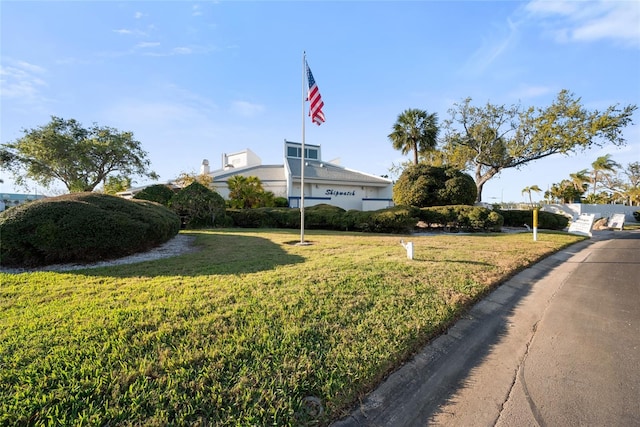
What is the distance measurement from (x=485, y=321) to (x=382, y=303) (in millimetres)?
1402

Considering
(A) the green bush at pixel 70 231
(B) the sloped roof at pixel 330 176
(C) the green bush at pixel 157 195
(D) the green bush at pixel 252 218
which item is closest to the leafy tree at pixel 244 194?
(B) the sloped roof at pixel 330 176

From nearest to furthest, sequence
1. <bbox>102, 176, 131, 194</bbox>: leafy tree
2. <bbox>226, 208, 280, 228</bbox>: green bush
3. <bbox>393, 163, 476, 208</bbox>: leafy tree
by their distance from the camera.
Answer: <bbox>393, 163, 476, 208</bbox>: leafy tree → <bbox>226, 208, 280, 228</bbox>: green bush → <bbox>102, 176, 131, 194</bbox>: leafy tree

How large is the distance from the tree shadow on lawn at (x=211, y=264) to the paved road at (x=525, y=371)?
3.45 m

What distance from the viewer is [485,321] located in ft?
12.3

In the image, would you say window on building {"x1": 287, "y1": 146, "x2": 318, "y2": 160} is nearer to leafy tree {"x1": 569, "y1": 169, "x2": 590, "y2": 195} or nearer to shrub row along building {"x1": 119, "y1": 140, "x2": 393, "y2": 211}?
shrub row along building {"x1": 119, "y1": 140, "x2": 393, "y2": 211}

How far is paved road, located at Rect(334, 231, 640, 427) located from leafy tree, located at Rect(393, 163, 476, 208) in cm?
1115

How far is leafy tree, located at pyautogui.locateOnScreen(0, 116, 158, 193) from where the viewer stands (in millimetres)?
18591

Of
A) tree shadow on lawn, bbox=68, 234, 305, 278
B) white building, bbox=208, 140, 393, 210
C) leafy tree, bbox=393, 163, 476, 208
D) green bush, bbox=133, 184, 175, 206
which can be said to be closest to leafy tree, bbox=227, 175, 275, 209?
white building, bbox=208, 140, 393, 210

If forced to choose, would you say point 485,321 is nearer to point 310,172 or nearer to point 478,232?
point 478,232

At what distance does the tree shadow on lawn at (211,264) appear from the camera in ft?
17.1

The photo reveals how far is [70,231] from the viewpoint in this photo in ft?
19.4

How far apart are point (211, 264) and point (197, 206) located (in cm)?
901

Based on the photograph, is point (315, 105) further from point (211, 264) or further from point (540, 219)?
point (540, 219)

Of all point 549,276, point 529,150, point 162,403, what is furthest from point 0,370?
point 529,150
